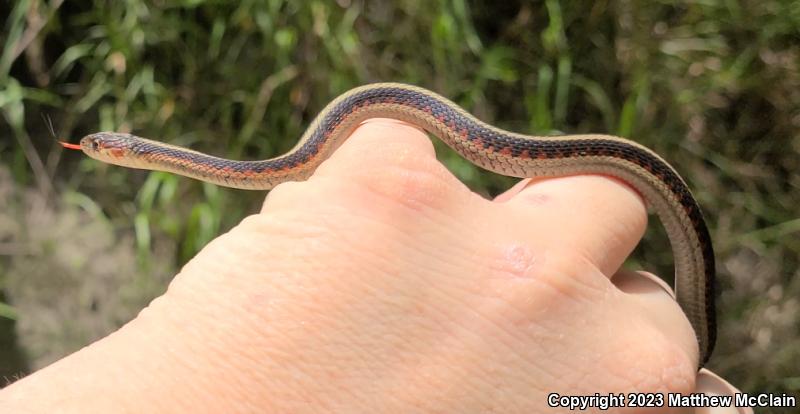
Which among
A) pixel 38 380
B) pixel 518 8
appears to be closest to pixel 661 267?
pixel 518 8

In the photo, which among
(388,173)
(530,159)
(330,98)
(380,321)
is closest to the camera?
(380,321)

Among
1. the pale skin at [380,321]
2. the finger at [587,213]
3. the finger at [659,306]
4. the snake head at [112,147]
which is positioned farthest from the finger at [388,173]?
the snake head at [112,147]

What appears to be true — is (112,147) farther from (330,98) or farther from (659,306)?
(659,306)

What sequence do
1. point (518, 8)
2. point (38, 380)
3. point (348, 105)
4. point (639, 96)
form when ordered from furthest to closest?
point (518, 8)
point (639, 96)
point (348, 105)
point (38, 380)

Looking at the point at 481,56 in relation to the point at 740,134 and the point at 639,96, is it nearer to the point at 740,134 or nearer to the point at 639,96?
the point at 639,96

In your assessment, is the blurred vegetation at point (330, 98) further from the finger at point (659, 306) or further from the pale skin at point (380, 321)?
the pale skin at point (380, 321)

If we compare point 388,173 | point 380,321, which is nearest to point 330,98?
point 388,173
